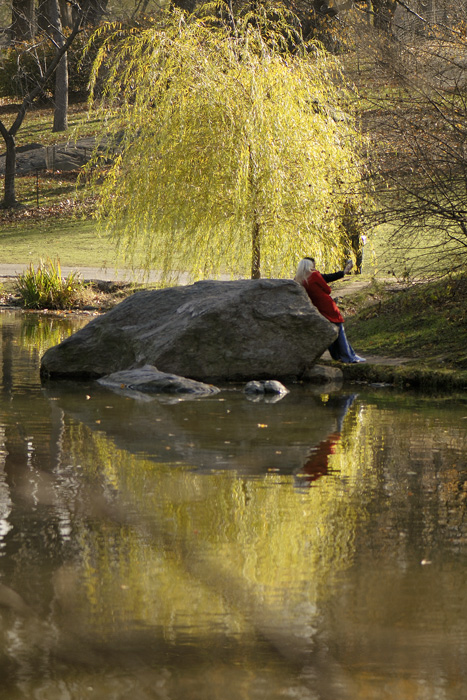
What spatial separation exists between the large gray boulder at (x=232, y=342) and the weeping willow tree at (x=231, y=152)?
4.71 metres

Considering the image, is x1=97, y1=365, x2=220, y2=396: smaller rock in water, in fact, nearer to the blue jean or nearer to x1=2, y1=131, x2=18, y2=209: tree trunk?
the blue jean

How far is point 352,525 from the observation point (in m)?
5.36

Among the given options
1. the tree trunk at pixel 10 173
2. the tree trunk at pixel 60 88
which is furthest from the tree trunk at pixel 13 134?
the tree trunk at pixel 60 88

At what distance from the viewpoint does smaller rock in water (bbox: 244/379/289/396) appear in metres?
10.3

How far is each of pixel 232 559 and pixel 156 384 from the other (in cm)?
574

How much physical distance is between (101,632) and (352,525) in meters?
1.93

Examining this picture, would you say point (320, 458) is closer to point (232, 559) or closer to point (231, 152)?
point (232, 559)

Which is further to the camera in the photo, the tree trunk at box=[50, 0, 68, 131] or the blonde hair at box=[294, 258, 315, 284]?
the tree trunk at box=[50, 0, 68, 131]

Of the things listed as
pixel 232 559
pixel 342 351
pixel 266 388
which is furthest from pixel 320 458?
pixel 342 351

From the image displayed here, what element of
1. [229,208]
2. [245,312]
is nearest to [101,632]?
[245,312]

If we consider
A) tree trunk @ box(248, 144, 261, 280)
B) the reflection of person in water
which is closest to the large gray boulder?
the reflection of person in water

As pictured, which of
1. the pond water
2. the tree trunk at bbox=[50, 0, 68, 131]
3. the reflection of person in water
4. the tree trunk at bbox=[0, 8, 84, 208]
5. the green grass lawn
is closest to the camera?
the pond water

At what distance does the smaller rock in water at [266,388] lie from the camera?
10320 millimetres

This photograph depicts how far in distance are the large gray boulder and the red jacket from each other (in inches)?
21.7
